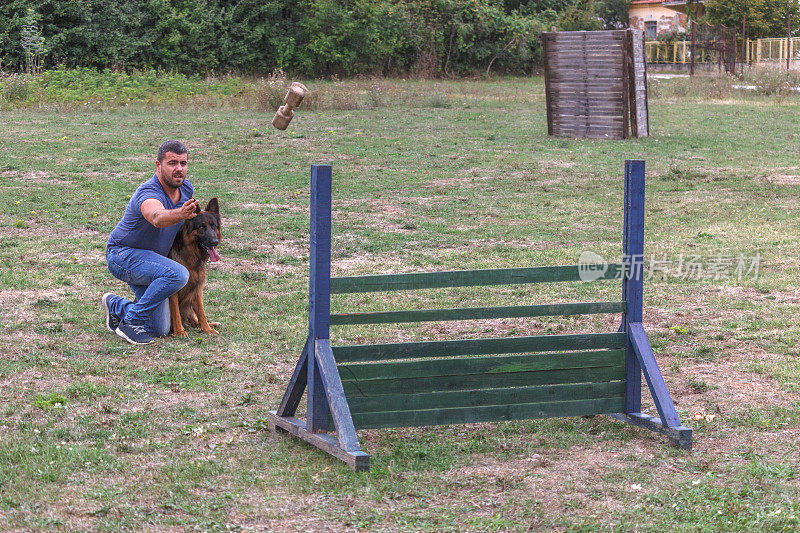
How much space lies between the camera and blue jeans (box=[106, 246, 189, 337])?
22.4 feet

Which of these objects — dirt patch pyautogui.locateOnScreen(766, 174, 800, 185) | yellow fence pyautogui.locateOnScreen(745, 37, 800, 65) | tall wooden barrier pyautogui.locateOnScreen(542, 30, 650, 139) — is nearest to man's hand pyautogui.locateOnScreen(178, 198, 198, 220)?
dirt patch pyautogui.locateOnScreen(766, 174, 800, 185)

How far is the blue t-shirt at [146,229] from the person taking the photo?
6793 mm

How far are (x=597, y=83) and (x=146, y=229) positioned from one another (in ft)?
43.6

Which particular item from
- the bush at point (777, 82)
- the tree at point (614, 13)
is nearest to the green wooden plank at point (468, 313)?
the bush at point (777, 82)

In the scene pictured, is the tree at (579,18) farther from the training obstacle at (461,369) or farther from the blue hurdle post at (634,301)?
the training obstacle at (461,369)

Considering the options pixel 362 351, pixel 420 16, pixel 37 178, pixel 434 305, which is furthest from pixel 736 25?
pixel 362 351

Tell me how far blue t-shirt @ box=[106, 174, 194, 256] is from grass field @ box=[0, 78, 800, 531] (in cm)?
73

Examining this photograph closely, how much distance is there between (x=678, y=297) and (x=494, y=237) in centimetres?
282

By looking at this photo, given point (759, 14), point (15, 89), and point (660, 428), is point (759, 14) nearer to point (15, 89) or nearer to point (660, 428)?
point (15, 89)

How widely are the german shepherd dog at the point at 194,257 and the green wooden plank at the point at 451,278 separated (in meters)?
2.17

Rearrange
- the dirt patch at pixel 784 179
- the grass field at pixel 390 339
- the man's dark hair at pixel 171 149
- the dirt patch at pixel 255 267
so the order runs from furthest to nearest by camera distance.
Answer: the dirt patch at pixel 784 179, the dirt patch at pixel 255 267, the man's dark hair at pixel 171 149, the grass field at pixel 390 339

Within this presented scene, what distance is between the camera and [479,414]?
505 centimetres

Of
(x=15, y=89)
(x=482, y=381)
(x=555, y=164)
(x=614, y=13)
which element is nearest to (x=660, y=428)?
(x=482, y=381)

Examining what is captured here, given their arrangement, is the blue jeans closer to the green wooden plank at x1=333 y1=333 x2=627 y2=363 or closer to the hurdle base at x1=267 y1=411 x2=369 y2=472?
the hurdle base at x1=267 y1=411 x2=369 y2=472
